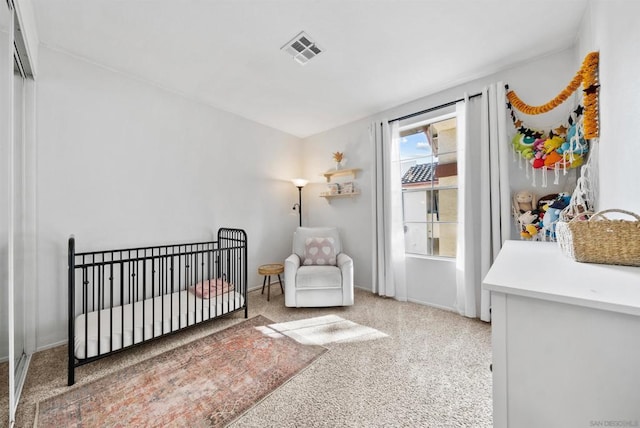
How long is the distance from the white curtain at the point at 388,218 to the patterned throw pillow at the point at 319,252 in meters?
0.57

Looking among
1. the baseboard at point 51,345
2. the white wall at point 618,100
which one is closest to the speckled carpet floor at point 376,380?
the baseboard at point 51,345

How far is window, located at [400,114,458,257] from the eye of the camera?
277cm

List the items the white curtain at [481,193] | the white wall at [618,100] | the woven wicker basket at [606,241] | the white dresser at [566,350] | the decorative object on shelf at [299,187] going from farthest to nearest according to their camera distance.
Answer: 1. the decorative object on shelf at [299,187]
2. the white curtain at [481,193]
3. the white wall at [618,100]
4. the woven wicker basket at [606,241]
5. the white dresser at [566,350]

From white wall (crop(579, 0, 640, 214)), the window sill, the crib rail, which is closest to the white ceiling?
white wall (crop(579, 0, 640, 214))

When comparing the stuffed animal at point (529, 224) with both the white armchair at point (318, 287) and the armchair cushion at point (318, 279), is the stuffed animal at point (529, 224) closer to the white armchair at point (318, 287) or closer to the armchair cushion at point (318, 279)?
the white armchair at point (318, 287)

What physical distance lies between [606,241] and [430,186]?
84.0 inches

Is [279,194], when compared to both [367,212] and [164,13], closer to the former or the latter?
[367,212]

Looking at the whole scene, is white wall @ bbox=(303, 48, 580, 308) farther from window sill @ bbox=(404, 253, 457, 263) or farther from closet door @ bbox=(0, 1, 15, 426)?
closet door @ bbox=(0, 1, 15, 426)

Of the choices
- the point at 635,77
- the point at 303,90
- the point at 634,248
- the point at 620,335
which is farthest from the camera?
the point at 303,90

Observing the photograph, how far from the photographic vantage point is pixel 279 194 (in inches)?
150

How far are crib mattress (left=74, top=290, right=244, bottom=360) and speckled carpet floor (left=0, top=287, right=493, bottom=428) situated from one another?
142 millimetres

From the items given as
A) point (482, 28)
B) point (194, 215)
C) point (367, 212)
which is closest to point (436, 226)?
point (367, 212)

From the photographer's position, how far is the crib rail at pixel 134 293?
1654 mm

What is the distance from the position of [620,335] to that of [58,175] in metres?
3.28
